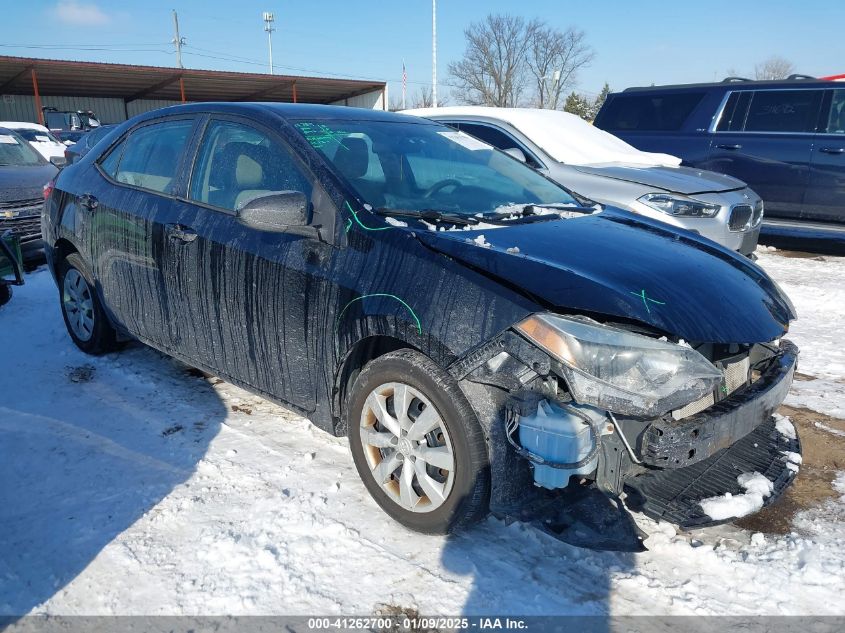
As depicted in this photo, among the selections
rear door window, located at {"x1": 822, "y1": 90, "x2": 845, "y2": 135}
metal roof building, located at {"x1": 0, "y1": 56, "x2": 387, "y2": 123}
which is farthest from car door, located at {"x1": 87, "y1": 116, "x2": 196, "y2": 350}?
metal roof building, located at {"x1": 0, "y1": 56, "x2": 387, "y2": 123}

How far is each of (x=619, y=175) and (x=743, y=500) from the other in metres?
4.02

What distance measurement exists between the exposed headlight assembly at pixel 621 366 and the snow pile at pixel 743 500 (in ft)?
1.48

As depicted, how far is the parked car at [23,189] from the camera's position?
710cm

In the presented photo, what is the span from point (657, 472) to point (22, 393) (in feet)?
12.1

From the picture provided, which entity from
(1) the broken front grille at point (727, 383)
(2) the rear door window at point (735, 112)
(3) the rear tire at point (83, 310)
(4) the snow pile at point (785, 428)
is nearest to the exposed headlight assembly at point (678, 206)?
(4) the snow pile at point (785, 428)

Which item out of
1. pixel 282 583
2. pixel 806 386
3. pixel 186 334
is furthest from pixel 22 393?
pixel 806 386

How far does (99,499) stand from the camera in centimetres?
289

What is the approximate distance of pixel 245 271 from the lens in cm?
310

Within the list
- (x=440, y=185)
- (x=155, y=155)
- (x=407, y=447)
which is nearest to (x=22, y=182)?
(x=155, y=155)

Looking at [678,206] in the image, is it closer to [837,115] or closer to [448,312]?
[837,115]

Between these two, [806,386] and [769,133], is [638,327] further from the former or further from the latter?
[769,133]

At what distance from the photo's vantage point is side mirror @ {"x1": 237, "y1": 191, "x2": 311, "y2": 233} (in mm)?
2752

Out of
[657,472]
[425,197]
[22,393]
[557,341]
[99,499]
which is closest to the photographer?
[557,341]

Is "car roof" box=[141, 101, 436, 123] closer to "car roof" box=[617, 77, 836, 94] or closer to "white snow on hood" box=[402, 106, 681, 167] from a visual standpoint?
"white snow on hood" box=[402, 106, 681, 167]
